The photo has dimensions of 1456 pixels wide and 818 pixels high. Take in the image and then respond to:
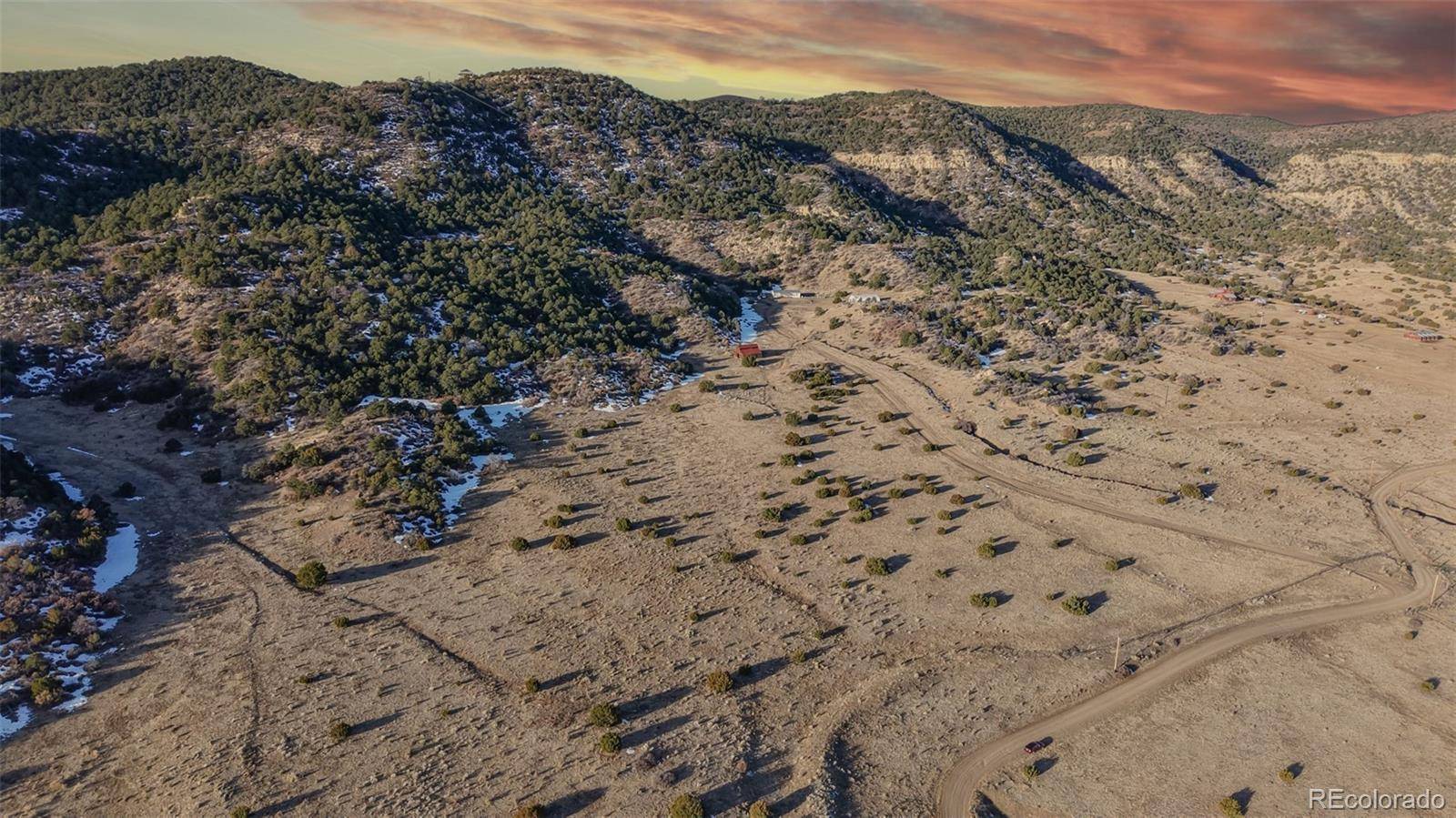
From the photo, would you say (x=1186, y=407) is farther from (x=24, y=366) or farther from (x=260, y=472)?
(x=24, y=366)

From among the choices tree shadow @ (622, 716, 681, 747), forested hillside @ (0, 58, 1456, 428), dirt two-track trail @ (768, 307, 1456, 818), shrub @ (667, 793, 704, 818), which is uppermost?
forested hillside @ (0, 58, 1456, 428)

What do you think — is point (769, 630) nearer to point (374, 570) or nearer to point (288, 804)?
point (288, 804)

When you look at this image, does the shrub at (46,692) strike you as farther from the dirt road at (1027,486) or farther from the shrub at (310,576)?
the dirt road at (1027,486)

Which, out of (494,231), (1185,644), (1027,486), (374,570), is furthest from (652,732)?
(494,231)

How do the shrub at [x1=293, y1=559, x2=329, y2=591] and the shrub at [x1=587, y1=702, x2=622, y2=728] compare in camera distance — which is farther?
the shrub at [x1=293, y1=559, x2=329, y2=591]

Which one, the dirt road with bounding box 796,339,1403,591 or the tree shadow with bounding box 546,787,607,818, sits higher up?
the dirt road with bounding box 796,339,1403,591

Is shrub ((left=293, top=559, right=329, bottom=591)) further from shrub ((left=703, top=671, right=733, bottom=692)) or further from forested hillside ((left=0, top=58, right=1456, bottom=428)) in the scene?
shrub ((left=703, top=671, right=733, bottom=692))

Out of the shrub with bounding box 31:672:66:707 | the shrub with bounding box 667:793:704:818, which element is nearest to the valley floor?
the shrub with bounding box 667:793:704:818

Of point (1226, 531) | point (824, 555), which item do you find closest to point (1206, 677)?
point (1226, 531)
